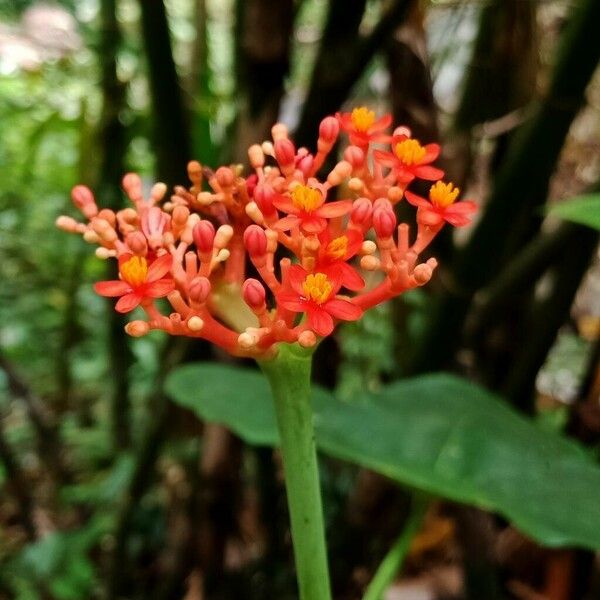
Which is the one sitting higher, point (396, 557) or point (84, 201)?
point (84, 201)

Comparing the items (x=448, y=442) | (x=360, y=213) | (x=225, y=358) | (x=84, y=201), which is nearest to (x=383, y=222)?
(x=360, y=213)

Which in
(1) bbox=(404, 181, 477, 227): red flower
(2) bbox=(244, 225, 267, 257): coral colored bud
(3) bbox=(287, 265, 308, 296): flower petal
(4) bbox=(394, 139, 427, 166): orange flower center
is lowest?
(3) bbox=(287, 265, 308, 296): flower petal

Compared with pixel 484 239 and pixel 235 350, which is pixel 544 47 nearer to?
pixel 484 239

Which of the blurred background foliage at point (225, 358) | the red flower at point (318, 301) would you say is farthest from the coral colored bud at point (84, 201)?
the blurred background foliage at point (225, 358)

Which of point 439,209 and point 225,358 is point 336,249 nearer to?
point 439,209

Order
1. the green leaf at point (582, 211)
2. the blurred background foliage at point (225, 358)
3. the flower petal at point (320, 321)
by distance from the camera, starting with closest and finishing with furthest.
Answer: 1. the flower petal at point (320, 321)
2. the green leaf at point (582, 211)
3. the blurred background foliage at point (225, 358)

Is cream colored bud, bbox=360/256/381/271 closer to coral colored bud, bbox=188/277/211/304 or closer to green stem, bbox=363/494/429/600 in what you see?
coral colored bud, bbox=188/277/211/304

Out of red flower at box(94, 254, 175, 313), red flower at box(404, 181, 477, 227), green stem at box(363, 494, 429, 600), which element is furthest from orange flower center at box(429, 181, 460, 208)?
green stem at box(363, 494, 429, 600)

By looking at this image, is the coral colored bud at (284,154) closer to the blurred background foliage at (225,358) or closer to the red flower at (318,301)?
the red flower at (318,301)

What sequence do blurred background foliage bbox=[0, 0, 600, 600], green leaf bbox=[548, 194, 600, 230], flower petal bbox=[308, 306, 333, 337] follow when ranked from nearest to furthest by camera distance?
flower petal bbox=[308, 306, 333, 337] → green leaf bbox=[548, 194, 600, 230] → blurred background foliage bbox=[0, 0, 600, 600]
